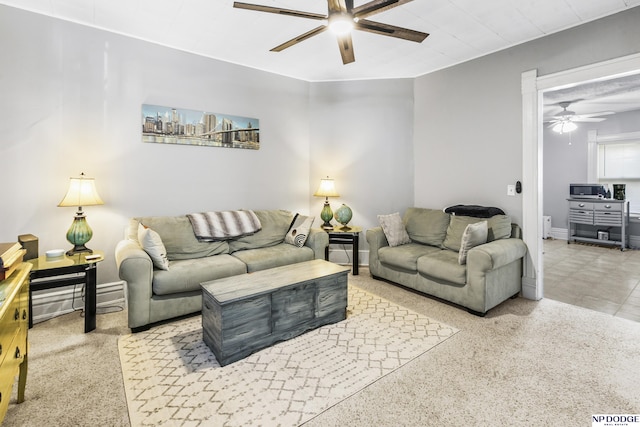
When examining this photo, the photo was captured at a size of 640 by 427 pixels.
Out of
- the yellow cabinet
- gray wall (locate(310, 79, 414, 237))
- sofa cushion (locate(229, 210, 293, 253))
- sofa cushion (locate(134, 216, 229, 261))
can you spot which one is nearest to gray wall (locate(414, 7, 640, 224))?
gray wall (locate(310, 79, 414, 237))

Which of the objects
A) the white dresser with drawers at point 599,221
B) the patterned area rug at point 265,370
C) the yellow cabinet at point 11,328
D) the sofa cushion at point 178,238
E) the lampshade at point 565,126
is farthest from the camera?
the white dresser with drawers at point 599,221

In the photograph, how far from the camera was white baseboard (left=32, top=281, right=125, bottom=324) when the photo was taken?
2.85 metres

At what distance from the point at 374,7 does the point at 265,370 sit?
2.47 m

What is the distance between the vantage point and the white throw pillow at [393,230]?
3799 mm

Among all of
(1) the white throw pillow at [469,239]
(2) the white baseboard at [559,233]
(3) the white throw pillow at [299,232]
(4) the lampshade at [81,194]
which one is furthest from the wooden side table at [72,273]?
(2) the white baseboard at [559,233]

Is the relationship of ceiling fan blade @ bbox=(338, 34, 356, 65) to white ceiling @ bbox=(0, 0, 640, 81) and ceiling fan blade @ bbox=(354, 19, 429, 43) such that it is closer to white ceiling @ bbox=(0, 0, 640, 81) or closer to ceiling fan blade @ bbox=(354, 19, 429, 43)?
ceiling fan blade @ bbox=(354, 19, 429, 43)

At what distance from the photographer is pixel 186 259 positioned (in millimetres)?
3146

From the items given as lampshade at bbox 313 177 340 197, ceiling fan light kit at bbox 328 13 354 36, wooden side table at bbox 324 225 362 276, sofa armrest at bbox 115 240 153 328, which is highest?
ceiling fan light kit at bbox 328 13 354 36

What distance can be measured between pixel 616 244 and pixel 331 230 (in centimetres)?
551

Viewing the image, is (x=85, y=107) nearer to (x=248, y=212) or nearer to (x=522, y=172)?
(x=248, y=212)

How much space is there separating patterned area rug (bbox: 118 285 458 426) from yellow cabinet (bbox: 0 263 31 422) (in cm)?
58

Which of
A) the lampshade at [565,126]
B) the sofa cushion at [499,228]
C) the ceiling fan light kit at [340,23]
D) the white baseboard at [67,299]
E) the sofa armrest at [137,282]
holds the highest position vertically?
the lampshade at [565,126]

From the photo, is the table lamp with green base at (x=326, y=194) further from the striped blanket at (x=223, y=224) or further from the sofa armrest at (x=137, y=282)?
the sofa armrest at (x=137, y=282)

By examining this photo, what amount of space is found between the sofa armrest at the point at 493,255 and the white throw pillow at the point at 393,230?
1.05 meters
